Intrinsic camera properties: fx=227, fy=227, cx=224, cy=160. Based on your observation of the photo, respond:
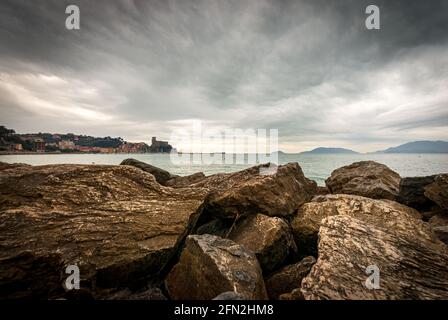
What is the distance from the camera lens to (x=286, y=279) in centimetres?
533

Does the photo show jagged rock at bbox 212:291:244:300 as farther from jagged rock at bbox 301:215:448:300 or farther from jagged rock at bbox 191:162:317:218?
jagged rock at bbox 191:162:317:218

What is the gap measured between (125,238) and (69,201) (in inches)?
71.7

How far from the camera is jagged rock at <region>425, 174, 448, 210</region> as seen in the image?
770 centimetres

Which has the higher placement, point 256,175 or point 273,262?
point 256,175

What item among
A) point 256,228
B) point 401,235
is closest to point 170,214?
point 256,228

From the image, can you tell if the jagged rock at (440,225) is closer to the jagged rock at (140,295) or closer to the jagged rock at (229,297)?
the jagged rock at (229,297)

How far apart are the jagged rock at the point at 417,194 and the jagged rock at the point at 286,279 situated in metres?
6.48

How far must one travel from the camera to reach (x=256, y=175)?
812 cm

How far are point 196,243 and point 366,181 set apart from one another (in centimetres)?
1024

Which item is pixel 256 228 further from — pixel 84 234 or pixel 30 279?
pixel 30 279

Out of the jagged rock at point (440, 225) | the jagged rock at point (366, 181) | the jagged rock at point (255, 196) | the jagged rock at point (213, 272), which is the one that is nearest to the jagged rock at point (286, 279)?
the jagged rock at point (213, 272)

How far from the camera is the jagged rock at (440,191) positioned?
770 cm

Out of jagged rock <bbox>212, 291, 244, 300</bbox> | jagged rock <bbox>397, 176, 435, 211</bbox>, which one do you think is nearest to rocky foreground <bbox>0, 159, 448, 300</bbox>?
jagged rock <bbox>212, 291, 244, 300</bbox>

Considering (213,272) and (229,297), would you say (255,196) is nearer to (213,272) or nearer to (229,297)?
(213,272)
